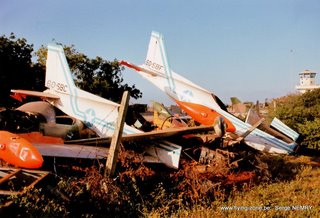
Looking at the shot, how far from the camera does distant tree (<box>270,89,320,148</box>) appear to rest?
14531 mm

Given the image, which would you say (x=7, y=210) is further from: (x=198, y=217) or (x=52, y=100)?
(x=52, y=100)

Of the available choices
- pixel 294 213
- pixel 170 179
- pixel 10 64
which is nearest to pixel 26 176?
pixel 170 179

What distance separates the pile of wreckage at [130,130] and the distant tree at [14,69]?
11.3m

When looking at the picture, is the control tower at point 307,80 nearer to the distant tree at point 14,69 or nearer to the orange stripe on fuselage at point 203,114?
the distant tree at point 14,69

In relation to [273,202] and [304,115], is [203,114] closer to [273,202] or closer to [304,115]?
[273,202]

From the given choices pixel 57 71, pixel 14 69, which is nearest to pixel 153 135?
pixel 57 71

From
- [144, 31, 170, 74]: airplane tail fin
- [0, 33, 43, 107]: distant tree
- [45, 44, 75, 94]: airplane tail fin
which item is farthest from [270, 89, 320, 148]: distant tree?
[0, 33, 43, 107]: distant tree

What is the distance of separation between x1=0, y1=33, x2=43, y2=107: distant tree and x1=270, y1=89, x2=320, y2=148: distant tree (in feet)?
57.9

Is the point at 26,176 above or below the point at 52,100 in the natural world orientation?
below

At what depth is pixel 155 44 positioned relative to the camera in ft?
49.3

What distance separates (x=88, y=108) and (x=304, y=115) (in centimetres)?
1079

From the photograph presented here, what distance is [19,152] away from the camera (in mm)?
6797

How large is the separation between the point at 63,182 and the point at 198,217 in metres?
2.75

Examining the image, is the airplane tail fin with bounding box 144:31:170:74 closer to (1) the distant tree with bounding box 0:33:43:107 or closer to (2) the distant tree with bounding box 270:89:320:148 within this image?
(2) the distant tree with bounding box 270:89:320:148
